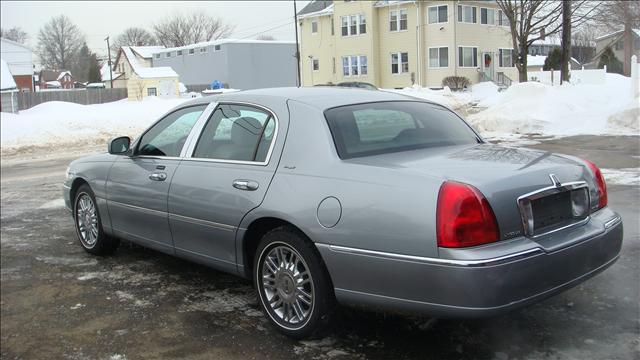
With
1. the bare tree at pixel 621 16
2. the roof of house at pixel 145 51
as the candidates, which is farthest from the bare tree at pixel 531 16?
the roof of house at pixel 145 51

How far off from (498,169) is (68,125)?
63.5ft

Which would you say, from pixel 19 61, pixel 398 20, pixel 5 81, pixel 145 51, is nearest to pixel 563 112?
pixel 5 81

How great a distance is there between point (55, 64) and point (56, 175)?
104697 mm

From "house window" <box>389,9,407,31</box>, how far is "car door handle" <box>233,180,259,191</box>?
42635mm

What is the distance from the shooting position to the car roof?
4270 millimetres

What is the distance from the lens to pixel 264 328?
4152 millimetres

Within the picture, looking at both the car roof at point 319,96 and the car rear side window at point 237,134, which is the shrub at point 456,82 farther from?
the car rear side window at point 237,134

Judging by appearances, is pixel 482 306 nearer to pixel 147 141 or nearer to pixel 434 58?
pixel 147 141

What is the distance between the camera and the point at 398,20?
1788 inches

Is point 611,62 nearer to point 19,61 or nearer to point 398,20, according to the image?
point 398,20

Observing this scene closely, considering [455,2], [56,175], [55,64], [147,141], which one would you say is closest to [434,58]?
[455,2]

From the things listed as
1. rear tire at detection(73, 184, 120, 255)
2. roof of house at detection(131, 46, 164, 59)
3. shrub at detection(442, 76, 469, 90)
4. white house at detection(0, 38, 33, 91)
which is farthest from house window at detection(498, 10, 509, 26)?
roof of house at detection(131, 46, 164, 59)

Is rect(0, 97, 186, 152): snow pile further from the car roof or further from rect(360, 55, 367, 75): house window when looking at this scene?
rect(360, 55, 367, 75): house window

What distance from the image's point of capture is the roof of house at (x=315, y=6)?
5119 cm
